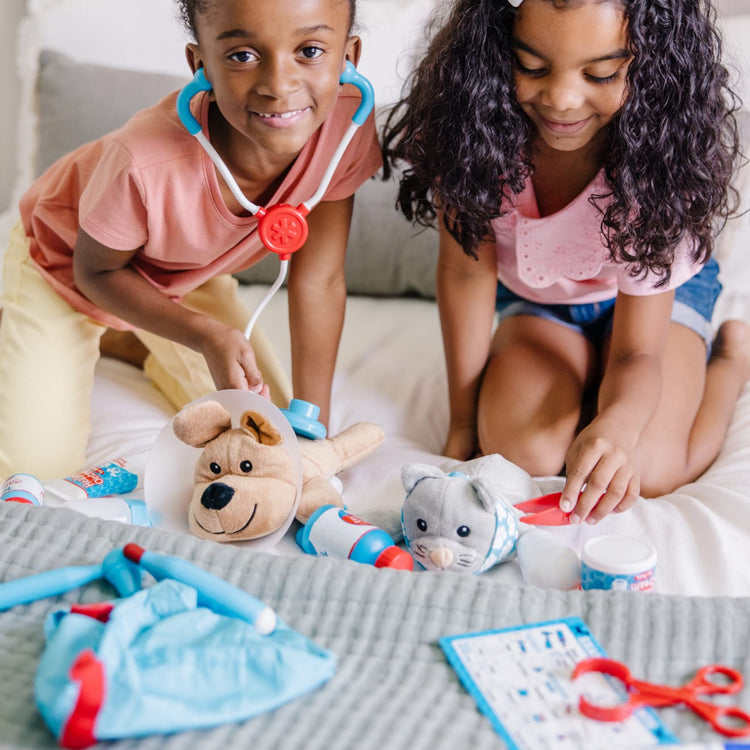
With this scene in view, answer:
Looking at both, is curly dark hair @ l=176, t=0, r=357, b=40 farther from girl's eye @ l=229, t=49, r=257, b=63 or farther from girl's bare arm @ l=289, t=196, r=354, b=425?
girl's bare arm @ l=289, t=196, r=354, b=425

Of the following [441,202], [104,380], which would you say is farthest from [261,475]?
[104,380]

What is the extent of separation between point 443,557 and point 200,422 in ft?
0.88

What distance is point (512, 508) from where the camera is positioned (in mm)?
875

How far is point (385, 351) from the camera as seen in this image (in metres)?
1.39

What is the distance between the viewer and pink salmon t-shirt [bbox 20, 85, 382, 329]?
1021mm

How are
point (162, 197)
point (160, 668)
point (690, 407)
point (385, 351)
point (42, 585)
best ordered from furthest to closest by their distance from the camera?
point (385, 351)
point (690, 407)
point (162, 197)
point (42, 585)
point (160, 668)

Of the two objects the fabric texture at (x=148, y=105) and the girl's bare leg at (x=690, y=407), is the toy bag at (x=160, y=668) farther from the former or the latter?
the fabric texture at (x=148, y=105)

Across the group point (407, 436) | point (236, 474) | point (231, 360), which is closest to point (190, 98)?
point (231, 360)

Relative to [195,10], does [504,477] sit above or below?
below

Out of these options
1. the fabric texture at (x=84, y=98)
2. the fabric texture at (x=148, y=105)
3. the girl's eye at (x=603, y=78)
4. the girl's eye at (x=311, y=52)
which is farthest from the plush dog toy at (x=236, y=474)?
the fabric texture at (x=84, y=98)

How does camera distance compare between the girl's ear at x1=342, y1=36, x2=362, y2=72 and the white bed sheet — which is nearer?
the white bed sheet

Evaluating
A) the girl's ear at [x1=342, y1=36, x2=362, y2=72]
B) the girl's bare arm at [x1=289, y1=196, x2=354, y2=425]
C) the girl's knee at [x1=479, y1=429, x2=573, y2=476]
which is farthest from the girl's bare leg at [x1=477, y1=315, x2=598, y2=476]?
the girl's ear at [x1=342, y1=36, x2=362, y2=72]

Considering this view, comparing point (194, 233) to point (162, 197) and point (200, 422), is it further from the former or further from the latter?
point (200, 422)

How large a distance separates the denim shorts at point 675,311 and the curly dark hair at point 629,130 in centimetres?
18
